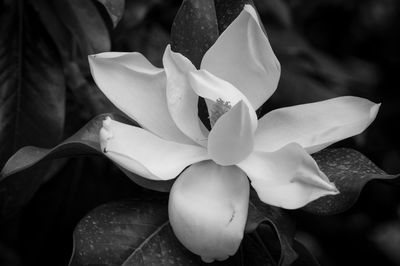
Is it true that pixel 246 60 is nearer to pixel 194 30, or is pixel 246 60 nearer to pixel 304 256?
pixel 194 30

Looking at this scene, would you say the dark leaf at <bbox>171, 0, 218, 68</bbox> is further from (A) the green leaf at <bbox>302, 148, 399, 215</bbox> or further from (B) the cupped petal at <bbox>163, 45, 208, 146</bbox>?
(A) the green leaf at <bbox>302, 148, 399, 215</bbox>

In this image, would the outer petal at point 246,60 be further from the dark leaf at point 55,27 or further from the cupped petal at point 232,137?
the dark leaf at point 55,27

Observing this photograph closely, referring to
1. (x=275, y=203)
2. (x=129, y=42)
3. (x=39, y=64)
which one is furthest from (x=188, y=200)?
(x=129, y=42)

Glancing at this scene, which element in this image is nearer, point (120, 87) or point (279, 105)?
point (120, 87)

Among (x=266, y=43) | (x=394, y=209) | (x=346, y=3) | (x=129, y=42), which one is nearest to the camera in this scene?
(x=266, y=43)

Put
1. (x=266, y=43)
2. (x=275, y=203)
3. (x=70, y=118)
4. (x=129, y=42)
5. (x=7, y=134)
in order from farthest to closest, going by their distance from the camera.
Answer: (x=129, y=42)
(x=70, y=118)
(x=7, y=134)
(x=266, y=43)
(x=275, y=203)

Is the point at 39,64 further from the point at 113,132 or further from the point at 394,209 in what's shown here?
the point at 394,209
